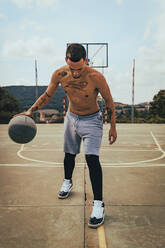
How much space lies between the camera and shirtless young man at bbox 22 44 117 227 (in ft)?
8.23

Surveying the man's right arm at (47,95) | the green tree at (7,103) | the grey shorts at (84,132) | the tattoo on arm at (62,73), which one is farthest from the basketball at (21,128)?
the green tree at (7,103)

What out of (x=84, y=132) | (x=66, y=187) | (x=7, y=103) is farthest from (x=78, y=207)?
(x=7, y=103)

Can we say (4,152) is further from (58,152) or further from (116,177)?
(116,177)

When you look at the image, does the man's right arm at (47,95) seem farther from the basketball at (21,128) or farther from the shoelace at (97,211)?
the shoelace at (97,211)

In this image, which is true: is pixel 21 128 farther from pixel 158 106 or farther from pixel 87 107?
pixel 158 106

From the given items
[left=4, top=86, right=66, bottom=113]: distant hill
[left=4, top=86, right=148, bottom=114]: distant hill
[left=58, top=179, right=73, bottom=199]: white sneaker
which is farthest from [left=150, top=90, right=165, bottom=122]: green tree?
[left=58, top=179, right=73, bottom=199]: white sneaker

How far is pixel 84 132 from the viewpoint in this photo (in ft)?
8.91

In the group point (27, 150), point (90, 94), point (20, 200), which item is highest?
point (90, 94)

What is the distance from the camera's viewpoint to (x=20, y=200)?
2984mm

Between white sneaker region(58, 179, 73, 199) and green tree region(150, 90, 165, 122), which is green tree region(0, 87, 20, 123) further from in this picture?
white sneaker region(58, 179, 73, 199)

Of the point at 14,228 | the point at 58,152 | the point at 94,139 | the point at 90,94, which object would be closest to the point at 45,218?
the point at 14,228

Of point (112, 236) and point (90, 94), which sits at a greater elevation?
point (90, 94)

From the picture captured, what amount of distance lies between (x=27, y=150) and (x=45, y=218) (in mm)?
4012

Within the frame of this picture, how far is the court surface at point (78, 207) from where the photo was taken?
6.99ft
